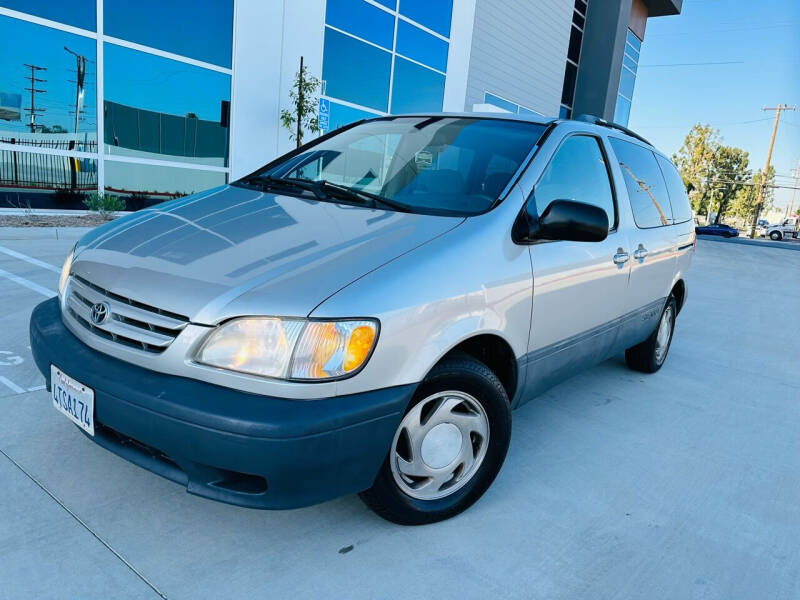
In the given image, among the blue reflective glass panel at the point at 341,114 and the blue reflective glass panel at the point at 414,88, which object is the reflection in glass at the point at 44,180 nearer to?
the blue reflective glass panel at the point at 341,114

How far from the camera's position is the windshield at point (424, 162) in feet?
8.57

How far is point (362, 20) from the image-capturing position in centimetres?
1316

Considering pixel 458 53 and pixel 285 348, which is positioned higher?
pixel 458 53

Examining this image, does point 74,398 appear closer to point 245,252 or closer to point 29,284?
point 245,252

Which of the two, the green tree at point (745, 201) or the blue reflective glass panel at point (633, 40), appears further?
the green tree at point (745, 201)

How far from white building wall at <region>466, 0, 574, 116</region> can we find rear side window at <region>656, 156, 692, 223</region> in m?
14.3

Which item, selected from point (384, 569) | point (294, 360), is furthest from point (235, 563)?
point (294, 360)

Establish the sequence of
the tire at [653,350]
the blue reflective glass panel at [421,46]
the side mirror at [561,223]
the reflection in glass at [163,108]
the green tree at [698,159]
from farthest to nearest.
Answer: the green tree at [698,159] < the blue reflective glass panel at [421,46] < the reflection in glass at [163,108] < the tire at [653,350] < the side mirror at [561,223]

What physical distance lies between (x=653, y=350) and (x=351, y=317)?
3.27 metres

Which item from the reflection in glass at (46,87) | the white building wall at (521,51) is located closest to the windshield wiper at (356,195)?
the reflection in glass at (46,87)

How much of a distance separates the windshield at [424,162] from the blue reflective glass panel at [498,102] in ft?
56.1

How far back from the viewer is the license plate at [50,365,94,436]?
198cm

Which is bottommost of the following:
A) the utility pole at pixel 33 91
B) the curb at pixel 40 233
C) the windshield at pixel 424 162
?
the curb at pixel 40 233

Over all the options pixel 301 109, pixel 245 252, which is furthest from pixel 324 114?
pixel 245 252
